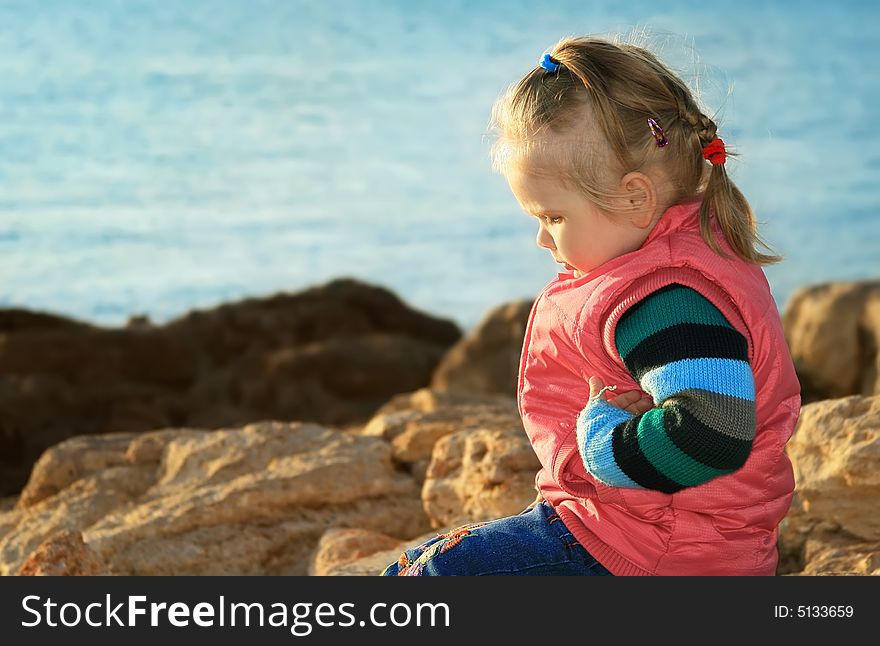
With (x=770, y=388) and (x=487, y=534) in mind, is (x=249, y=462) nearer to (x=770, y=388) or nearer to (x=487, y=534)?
(x=487, y=534)

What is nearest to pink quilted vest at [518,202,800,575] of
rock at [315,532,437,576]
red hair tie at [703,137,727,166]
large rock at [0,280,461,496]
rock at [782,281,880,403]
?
red hair tie at [703,137,727,166]

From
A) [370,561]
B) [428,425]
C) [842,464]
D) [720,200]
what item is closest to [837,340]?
[428,425]

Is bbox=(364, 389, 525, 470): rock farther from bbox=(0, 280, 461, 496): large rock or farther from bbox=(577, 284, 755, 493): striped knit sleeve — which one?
bbox=(0, 280, 461, 496): large rock

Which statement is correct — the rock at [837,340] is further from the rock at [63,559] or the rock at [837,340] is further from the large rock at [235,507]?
the rock at [63,559]

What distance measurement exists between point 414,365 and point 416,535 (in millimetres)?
6567

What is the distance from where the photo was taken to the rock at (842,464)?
331 cm

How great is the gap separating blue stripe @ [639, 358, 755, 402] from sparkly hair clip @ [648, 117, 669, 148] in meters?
0.48

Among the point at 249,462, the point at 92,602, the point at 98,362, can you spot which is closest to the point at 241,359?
the point at 98,362

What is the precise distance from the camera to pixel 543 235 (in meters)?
2.56

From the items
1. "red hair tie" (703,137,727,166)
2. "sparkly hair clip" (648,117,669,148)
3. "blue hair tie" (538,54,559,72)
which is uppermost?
"blue hair tie" (538,54,559,72)

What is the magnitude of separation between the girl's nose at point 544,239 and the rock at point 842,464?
131 centimetres

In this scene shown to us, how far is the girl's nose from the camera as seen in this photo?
8.38 ft

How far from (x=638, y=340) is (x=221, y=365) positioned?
9252 millimetres

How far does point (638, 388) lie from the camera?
244 centimetres
